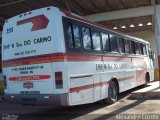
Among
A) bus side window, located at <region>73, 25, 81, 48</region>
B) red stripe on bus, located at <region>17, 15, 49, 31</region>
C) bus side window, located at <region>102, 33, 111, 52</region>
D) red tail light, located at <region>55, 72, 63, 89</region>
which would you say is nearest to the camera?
red tail light, located at <region>55, 72, 63, 89</region>

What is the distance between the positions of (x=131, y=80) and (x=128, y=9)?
1016cm

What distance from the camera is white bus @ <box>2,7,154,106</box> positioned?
29.8ft

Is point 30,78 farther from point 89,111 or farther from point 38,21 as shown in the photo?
point 89,111

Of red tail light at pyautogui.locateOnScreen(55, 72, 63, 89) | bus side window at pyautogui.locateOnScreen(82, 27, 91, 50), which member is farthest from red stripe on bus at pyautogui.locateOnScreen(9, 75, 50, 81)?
bus side window at pyautogui.locateOnScreen(82, 27, 91, 50)

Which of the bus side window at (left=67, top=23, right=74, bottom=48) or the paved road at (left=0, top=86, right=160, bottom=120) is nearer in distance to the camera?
the bus side window at (left=67, top=23, right=74, bottom=48)

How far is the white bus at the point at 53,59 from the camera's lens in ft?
29.8

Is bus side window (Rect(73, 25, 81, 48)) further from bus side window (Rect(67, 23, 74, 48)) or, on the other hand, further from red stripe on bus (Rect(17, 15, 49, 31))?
red stripe on bus (Rect(17, 15, 49, 31))

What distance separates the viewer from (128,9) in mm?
23719

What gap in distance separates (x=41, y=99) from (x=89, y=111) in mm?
2193

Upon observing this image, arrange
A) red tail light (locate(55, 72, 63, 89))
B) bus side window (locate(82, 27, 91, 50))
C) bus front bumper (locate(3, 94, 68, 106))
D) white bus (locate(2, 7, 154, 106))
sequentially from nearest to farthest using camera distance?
1. bus front bumper (locate(3, 94, 68, 106))
2. red tail light (locate(55, 72, 63, 89))
3. white bus (locate(2, 7, 154, 106))
4. bus side window (locate(82, 27, 91, 50))

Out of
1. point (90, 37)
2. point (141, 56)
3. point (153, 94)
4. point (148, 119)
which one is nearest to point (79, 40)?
point (90, 37)

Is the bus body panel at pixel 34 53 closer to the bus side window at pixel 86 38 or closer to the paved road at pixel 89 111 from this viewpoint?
the paved road at pixel 89 111

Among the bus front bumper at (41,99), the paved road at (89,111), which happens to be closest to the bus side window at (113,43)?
the paved road at (89,111)

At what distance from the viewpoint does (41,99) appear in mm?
9242
